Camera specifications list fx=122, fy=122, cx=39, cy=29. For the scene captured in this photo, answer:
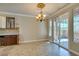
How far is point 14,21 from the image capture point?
8.02m

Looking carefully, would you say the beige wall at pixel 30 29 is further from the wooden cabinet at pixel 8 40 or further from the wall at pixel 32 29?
the wooden cabinet at pixel 8 40

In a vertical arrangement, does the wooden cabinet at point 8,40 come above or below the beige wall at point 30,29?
below

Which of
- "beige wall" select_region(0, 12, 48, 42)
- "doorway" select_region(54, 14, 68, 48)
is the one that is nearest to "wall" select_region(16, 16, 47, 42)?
"beige wall" select_region(0, 12, 48, 42)

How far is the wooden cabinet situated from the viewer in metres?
7.29

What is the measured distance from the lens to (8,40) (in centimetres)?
755

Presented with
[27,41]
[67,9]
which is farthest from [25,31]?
[67,9]

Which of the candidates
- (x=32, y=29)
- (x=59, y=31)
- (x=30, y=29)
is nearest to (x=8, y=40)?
(x=30, y=29)

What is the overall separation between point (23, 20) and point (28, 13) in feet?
2.38

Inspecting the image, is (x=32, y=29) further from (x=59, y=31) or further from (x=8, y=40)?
(x=8, y=40)

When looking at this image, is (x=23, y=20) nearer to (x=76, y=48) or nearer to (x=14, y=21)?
(x=14, y=21)

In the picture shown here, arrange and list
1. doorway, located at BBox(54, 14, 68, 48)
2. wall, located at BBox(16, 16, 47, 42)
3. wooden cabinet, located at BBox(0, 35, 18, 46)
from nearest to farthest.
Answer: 1. wall, located at BBox(16, 16, 47, 42)
2. doorway, located at BBox(54, 14, 68, 48)
3. wooden cabinet, located at BBox(0, 35, 18, 46)

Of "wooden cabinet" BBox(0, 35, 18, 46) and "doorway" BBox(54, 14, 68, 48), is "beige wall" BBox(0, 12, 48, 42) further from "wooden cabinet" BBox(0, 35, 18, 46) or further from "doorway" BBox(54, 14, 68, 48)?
"doorway" BBox(54, 14, 68, 48)

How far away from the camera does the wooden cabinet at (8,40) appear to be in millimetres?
7293

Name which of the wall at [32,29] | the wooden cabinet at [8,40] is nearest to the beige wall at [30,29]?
the wall at [32,29]
